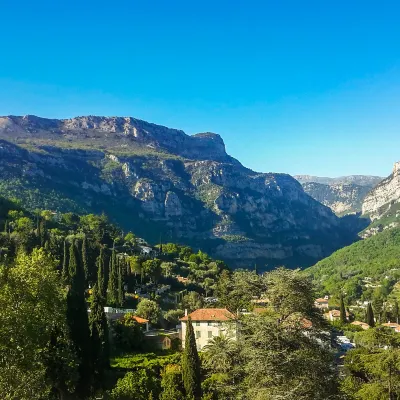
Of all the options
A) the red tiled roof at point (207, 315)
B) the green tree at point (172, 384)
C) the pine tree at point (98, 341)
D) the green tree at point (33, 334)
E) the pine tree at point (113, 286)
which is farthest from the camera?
the pine tree at point (113, 286)

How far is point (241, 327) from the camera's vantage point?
20094 mm

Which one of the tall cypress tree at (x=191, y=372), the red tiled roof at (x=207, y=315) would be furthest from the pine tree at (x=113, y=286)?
the tall cypress tree at (x=191, y=372)

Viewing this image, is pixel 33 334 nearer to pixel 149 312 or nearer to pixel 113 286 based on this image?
pixel 149 312

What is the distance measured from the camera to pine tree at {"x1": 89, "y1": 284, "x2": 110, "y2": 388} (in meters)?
36.1

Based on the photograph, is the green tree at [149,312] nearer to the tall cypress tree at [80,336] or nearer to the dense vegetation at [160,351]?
the dense vegetation at [160,351]

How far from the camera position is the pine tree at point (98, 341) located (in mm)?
36062

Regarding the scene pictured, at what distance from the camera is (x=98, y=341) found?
123 ft

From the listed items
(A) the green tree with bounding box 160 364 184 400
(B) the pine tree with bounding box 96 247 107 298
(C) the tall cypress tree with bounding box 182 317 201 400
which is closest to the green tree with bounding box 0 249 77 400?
(A) the green tree with bounding box 160 364 184 400

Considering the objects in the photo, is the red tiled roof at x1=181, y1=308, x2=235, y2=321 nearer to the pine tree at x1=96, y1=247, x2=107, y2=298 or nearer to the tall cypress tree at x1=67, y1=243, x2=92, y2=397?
the tall cypress tree at x1=67, y1=243, x2=92, y2=397

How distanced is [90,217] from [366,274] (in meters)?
128

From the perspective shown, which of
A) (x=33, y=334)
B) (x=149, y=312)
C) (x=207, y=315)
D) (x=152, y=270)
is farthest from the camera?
(x=152, y=270)

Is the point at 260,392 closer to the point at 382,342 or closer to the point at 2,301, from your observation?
the point at 2,301

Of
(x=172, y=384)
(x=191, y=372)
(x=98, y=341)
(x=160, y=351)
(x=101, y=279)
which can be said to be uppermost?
(x=101, y=279)

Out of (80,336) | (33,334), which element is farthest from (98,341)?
(33,334)
